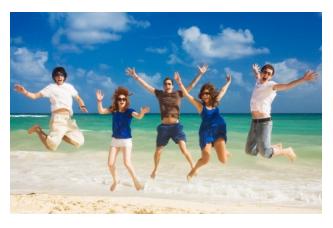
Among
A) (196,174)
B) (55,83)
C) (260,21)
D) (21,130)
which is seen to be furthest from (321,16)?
(21,130)

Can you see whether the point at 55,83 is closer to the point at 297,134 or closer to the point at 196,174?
the point at 196,174

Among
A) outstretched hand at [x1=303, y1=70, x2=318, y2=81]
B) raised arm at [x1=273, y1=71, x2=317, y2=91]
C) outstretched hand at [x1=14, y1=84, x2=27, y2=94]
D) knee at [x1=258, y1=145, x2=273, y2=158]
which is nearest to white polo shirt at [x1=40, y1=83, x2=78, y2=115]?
Result: outstretched hand at [x1=14, y1=84, x2=27, y2=94]

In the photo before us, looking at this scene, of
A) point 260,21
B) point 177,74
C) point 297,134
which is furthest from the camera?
point 297,134

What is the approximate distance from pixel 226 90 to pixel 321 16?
2022 millimetres

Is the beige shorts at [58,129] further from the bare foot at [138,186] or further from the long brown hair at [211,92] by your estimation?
the long brown hair at [211,92]

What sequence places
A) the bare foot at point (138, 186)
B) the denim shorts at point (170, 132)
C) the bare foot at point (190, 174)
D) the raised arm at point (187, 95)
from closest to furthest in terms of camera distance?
the raised arm at point (187, 95) → the denim shorts at point (170, 132) → the bare foot at point (138, 186) → the bare foot at point (190, 174)

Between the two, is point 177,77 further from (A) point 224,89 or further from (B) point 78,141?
(B) point 78,141

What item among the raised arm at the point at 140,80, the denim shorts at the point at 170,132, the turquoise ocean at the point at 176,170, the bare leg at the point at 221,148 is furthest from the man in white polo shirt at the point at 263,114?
the raised arm at the point at 140,80

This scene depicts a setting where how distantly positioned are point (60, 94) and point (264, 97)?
3.29 meters

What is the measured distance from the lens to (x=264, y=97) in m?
7.77

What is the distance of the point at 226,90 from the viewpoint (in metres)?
7.70

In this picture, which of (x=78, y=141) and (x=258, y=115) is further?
(x=78, y=141)

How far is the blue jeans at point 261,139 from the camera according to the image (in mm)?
7770

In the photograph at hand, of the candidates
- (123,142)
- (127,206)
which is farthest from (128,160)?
(127,206)
